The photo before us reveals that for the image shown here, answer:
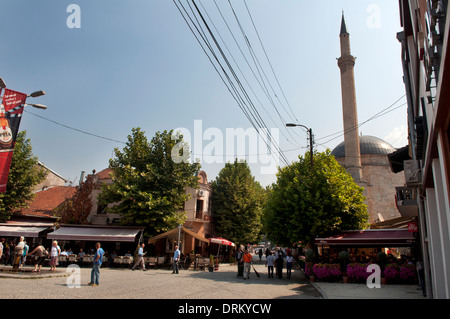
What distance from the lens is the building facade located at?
4.16m

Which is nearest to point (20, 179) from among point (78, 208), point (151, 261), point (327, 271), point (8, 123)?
point (78, 208)

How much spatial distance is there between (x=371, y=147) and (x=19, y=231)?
157 ft

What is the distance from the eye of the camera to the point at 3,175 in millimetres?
10547

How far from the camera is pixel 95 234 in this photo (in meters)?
22.0

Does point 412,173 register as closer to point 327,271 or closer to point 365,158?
point 327,271

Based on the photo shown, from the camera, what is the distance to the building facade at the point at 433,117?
164 inches

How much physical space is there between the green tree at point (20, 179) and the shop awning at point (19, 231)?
1.35 metres

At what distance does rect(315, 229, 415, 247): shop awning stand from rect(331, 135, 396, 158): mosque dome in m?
33.2

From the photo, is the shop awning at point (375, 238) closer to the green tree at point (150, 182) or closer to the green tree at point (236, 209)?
the green tree at point (150, 182)

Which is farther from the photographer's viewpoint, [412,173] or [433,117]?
[412,173]

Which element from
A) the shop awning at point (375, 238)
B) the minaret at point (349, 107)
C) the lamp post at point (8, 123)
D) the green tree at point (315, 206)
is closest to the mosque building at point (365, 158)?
the minaret at point (349, 107)
